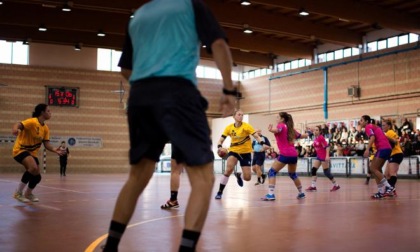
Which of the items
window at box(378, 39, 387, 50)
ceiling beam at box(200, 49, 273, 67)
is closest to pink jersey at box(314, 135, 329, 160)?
window at box(378, 39, 387, 50)

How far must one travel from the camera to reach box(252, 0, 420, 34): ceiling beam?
27.2m

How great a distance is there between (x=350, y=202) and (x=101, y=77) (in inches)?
1303

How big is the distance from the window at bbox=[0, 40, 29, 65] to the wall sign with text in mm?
2695

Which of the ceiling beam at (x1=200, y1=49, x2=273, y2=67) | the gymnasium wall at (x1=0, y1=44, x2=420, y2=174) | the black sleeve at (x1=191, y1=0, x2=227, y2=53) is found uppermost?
the ceiling beam at (x1=200, y1=49, x2=273, y2=67)

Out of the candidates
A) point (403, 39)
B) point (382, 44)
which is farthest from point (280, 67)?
point (403, 39)

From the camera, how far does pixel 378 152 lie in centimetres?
1355

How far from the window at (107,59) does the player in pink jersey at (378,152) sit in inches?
1241

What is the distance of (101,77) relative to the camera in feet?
139

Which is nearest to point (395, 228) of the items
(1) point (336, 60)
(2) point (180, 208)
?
(2) point (180, 208)

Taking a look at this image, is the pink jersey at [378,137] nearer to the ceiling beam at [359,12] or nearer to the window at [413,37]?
the ceiling beam at [359,12]

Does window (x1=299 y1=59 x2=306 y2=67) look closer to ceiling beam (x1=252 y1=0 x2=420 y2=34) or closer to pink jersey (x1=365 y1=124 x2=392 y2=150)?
ceiling beam (x1=252 y1=0 x2=420 y2=34)

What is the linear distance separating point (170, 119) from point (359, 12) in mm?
27055

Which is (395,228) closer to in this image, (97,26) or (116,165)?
(97,26)

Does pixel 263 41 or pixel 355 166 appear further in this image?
pixel 263 41
